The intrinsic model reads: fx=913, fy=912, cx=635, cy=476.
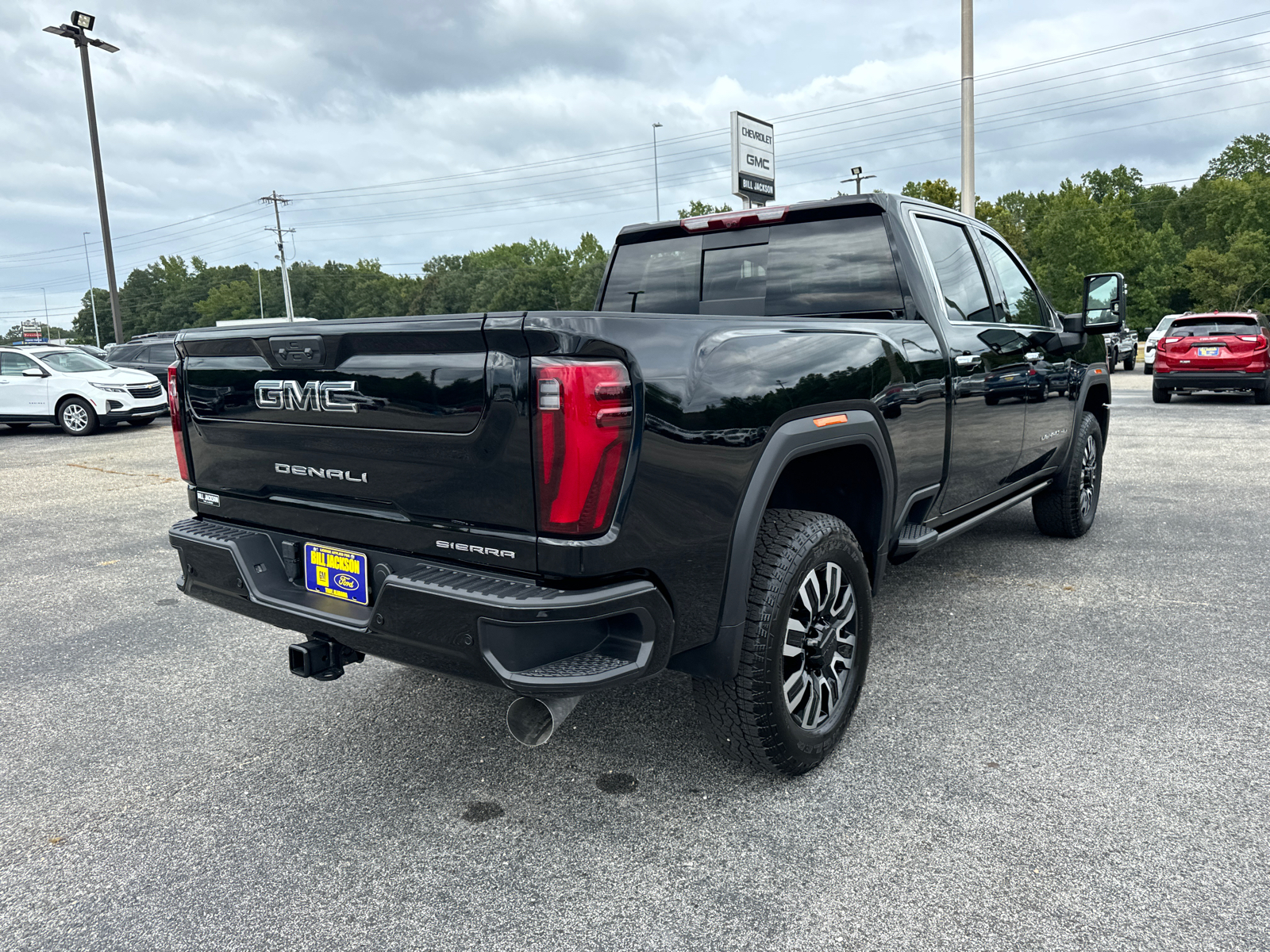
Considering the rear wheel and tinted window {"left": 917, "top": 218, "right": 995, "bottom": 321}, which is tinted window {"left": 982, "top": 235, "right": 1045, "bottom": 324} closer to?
tinted window {"left": 917, "top": 218, "right": 995, "bottom": 321}

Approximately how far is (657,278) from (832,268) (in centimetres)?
92

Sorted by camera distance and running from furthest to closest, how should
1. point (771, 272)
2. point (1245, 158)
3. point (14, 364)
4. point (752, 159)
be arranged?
point (1245, 158) < point (14, 364) < point (752, 159) < point (771, 272)

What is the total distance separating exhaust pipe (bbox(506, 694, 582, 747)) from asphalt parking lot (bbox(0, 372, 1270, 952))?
367 mm

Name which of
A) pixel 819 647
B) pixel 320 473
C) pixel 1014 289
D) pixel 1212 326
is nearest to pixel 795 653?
pixel 819 647

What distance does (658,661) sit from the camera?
238 cm

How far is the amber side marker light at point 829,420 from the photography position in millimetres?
2797

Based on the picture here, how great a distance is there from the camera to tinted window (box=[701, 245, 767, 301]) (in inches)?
163

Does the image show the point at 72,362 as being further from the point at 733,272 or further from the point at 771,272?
the point at 771,272

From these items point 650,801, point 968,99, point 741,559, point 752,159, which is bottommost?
point 650,801

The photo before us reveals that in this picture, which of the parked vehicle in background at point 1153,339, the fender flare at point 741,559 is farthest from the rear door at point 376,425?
the parked vehicle in background at point 1153,339

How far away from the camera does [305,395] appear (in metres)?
2.66

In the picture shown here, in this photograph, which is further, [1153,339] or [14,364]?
[1153,339]

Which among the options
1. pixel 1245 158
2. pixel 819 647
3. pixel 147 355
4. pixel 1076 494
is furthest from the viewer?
pixel 1245 158

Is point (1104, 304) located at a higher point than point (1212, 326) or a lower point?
higher
